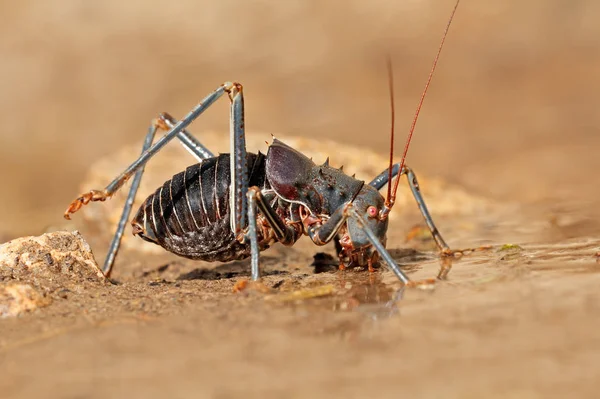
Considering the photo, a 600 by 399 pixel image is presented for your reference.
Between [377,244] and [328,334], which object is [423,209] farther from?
[328,334]

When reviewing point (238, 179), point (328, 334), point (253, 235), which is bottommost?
point (328, 334)

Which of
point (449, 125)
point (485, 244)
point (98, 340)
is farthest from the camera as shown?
point (449, 125)

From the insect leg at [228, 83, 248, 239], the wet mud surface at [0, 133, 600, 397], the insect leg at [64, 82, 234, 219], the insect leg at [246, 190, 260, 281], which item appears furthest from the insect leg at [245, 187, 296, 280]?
the insect leg at [64, 82, 234, 219]

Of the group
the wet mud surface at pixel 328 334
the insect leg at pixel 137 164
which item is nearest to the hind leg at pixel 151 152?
the insect leg at pixel 137 164

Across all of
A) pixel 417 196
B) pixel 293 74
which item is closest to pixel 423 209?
pixel 417 196

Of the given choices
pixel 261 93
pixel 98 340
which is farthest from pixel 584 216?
pixel 261 93

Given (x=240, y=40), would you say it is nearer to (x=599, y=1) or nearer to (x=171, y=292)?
(x=599, y=1)
